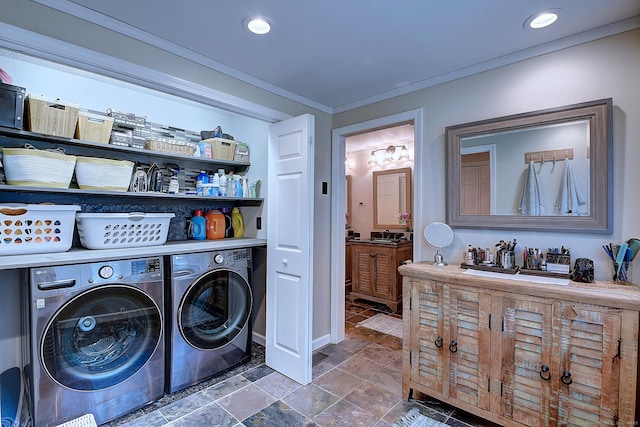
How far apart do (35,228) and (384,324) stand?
333 centimetres

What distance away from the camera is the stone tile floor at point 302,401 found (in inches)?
76.0

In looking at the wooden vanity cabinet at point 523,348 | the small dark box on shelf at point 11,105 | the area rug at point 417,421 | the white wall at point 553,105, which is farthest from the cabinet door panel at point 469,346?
the small dark box on shelf at point 11,105

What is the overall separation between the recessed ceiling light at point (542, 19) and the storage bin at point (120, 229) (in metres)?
2.67

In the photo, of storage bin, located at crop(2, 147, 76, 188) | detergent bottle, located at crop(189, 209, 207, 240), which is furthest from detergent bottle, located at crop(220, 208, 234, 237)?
storage bin, located at crop(2, 147, 76, 188)

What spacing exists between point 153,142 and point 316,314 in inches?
84.1

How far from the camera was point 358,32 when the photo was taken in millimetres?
1823

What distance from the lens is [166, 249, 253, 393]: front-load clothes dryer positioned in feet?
7.15

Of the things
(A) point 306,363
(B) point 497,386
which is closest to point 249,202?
(A) point 306,363

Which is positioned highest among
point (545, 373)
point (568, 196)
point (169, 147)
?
point (169, 147)

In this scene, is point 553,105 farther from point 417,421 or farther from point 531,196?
point 417,421

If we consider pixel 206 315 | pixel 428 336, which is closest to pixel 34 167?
pixel 206 315

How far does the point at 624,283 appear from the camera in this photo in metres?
1.68

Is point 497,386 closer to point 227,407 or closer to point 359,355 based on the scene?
point 359,355

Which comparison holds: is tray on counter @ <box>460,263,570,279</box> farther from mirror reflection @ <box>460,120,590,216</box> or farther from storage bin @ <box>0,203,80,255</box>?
storage bin @ <box>0,203,80,255</box>
